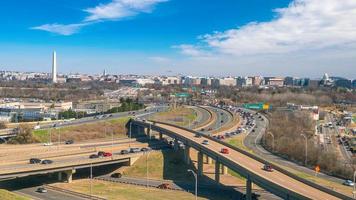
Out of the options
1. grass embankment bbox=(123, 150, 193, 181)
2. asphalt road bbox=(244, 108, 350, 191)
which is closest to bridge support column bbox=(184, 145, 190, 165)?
grass embankment bbox=(123, 150, 193, 181)

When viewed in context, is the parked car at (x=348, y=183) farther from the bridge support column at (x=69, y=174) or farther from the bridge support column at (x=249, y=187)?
the bridge support column at (x=69, y=174)

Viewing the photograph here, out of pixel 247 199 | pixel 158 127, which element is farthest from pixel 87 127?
pixel 247 199

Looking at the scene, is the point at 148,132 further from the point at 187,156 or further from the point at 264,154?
the point at 264,154

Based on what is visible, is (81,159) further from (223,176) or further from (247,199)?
(247,199)

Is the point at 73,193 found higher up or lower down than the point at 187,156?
lower down

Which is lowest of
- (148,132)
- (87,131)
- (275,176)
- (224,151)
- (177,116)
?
(87,131)

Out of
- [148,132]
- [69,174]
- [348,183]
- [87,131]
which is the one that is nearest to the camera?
[348,183]

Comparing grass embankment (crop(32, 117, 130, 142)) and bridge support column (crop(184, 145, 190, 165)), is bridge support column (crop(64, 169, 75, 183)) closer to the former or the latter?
bridge support column (crop(184, 145, 190, 165))

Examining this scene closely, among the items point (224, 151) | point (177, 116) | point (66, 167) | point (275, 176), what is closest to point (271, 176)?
point (275, 176)
